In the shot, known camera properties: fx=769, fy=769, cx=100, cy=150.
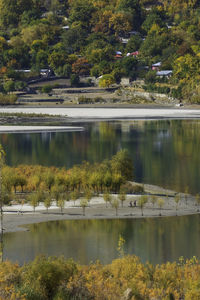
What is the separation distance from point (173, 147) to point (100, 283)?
80680mm

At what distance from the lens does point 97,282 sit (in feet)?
126

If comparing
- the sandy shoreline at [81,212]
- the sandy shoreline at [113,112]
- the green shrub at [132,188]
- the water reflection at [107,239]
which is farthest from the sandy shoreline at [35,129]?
the water reflection at [107,239]

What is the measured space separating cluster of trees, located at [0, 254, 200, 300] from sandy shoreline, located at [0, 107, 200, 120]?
428 feet

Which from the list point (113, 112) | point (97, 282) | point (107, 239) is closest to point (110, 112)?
point (113, 112)

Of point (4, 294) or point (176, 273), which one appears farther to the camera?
point (176, 273)

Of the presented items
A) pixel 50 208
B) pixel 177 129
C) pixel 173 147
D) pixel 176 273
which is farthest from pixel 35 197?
pixel 177 129

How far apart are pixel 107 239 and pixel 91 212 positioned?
915 cm

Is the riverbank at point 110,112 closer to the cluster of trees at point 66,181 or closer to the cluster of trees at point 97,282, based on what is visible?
the cluster of trees at point 66,181

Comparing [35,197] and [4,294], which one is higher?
[4,294]

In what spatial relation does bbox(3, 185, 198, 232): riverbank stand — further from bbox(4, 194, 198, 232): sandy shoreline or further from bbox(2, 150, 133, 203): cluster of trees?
bbox(2, 150, 133, 203): cluster of trees

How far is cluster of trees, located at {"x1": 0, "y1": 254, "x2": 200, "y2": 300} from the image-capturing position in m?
36.6

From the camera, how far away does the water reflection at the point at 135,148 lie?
91062 millimetres

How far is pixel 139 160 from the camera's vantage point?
102500 mm

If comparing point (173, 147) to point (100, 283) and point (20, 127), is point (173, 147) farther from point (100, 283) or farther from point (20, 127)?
point (100, 283)
